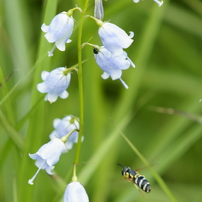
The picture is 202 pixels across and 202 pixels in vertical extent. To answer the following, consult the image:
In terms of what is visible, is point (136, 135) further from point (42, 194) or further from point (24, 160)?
point (24, 160)

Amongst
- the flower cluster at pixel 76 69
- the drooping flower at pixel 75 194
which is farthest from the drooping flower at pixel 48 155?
the drooping flower at pixel 75 194

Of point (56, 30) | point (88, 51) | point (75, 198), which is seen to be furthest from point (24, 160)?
point (88, 51)

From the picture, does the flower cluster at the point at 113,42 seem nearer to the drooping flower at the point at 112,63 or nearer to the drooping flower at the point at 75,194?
the drooping flower at the point at 112,63

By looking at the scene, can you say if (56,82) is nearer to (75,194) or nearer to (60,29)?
(60,29)

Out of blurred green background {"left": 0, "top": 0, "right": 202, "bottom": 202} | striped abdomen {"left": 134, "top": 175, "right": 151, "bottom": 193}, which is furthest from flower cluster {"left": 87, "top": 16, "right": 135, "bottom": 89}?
striped abdomen {"left": 134, "top": 175, "right": 151, "bottom": 193}

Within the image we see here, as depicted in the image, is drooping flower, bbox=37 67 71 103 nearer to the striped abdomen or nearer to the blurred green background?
the blurred green background
